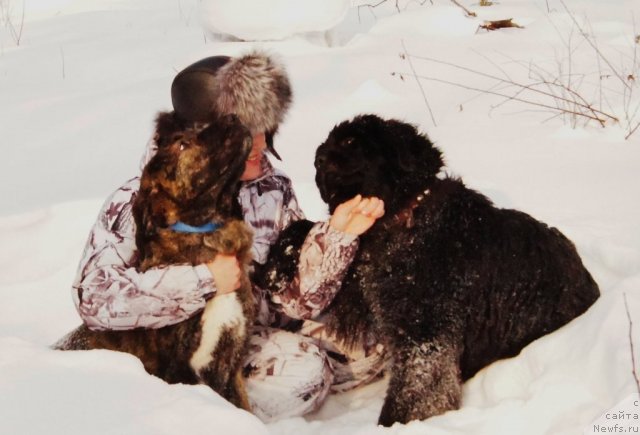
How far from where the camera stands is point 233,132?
328cm

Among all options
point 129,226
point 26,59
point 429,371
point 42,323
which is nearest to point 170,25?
point 26,59

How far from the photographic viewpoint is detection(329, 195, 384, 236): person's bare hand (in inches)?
132

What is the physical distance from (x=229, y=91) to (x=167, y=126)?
0.32 meters

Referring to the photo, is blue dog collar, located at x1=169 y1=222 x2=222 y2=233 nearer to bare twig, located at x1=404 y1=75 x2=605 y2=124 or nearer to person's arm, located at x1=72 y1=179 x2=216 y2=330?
person's arm, located at x1=72 y1=179 x2=216 y2=330

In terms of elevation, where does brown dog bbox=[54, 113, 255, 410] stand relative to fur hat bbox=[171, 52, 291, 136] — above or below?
below

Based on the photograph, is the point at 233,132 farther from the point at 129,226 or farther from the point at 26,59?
the point at 26,59

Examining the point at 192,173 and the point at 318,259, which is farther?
the point at 318,259

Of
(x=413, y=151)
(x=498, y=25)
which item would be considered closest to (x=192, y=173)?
(x=413, y=151)

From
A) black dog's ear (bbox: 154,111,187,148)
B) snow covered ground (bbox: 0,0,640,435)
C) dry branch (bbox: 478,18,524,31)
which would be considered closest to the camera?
snow covered ground (bbox: 0,0,640,435)

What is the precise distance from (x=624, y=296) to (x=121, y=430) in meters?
1.97

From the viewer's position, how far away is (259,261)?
12.8 feet

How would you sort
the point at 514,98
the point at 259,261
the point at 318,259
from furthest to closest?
the point at 514,98
the point at 259,261
the point at 318,259

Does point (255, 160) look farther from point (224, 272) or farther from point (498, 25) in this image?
point (498, 25)

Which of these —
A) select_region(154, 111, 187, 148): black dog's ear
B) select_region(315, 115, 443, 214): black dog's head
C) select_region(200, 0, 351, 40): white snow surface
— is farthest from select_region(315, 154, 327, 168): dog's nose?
select_region(200, 0, 351, 40): white snow surface
